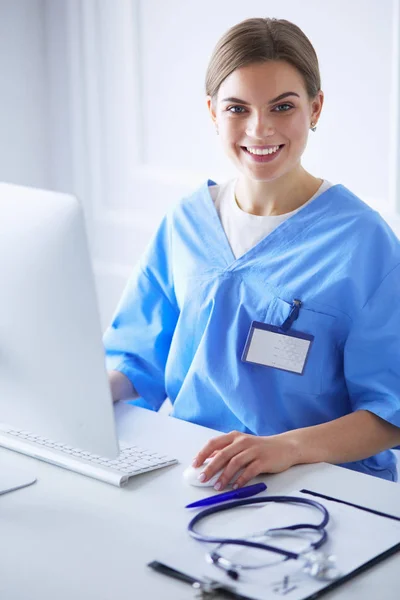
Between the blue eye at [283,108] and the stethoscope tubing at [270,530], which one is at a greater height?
the blue eye at [283,108]

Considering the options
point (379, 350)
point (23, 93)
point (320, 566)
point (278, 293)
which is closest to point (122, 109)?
point (23, 93)

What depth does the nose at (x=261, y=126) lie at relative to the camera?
1737 millimetres

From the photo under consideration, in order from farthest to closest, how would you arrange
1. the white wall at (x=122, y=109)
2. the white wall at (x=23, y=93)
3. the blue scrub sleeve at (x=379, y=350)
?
1. the white wall at (x=23, y=93)
2. the white wall at (x=122, y=109)
3. the blue scrub sleeve at (x=379, y=350)

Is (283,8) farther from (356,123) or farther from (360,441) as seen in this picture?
(360,441)

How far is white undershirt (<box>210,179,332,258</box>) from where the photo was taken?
1.79m

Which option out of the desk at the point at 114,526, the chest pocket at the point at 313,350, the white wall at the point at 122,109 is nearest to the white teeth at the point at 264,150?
the chest pocket at the point at 313,350

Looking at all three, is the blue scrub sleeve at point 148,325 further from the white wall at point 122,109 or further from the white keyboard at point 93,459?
the white wall at point 122,109

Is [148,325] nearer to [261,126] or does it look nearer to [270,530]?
[261,126]

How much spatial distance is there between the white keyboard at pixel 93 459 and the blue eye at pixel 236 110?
64 cm

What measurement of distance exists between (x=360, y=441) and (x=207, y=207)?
1.86ft

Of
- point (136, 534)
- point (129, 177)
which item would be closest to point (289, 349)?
point (136, 534)

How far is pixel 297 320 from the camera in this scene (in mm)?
1675

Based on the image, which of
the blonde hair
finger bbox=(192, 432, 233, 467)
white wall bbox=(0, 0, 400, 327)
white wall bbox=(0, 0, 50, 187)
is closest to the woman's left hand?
finger bbox=(192, 432, 233, 467)

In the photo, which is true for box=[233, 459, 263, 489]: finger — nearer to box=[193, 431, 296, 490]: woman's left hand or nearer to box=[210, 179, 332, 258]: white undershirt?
box=[193, 431, 296, 490]: woman's left hand
